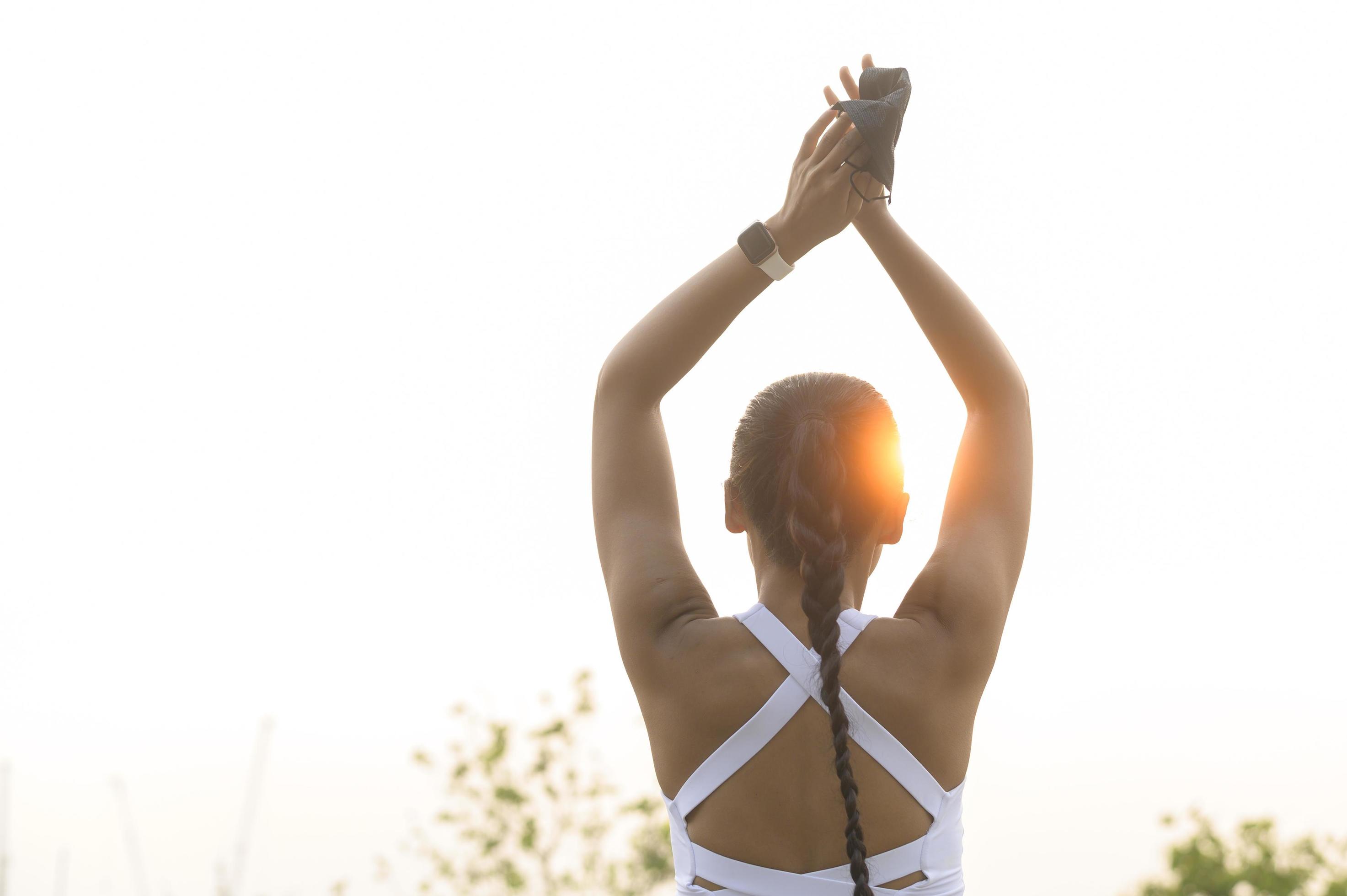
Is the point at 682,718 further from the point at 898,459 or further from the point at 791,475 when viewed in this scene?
the point at 898,459

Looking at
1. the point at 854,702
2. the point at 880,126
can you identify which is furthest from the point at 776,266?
the point at 854,702

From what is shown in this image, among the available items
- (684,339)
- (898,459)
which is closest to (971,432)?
(898,459)

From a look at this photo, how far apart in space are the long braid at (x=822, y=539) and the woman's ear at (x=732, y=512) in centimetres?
14

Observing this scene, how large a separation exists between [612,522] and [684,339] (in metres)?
0.34

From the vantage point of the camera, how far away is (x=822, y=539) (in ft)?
5.74

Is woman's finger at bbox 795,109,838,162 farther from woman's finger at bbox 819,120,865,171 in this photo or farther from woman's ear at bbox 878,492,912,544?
woman's ear at bbox 878,492,912,544

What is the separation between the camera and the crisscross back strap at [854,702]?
167cm

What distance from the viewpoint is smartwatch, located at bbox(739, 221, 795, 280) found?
1.85 meters

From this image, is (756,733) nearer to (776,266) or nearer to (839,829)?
(839,829)

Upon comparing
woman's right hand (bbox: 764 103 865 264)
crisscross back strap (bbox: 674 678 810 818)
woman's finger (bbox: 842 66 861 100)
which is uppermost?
woman's finger (bbox: 842 66 861 100)

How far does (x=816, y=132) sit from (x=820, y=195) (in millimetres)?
126

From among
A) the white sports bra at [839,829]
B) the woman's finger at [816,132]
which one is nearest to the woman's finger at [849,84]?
the woman's finger at [816,132]

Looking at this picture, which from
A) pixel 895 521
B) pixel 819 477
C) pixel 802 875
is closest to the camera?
pixel 802 875

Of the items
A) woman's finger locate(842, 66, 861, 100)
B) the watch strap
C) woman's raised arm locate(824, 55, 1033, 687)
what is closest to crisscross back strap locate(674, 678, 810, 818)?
woman's raised arm locate(824, 55, 1033, 687)
